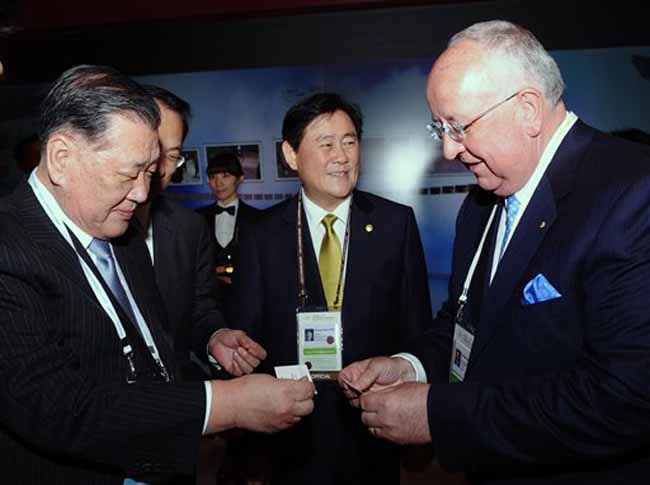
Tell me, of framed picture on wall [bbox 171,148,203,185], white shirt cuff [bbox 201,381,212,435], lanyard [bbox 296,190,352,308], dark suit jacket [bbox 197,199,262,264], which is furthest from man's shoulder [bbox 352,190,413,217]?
framed picture on wall [bbox 171,148,203,185]

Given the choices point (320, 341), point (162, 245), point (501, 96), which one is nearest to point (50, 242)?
point (162, 245)

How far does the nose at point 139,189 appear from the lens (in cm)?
179

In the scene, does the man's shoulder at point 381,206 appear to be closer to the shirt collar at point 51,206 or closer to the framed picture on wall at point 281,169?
the shirt collar at point 51,206

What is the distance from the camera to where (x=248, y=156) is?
5.88 metres

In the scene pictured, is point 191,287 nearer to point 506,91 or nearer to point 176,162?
point 176,162

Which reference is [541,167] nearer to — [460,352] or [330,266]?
[460,352]

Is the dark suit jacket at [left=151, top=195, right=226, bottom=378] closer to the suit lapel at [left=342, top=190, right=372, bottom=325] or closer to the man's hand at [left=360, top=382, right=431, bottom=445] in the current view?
the suit lapel at [left=342, top=190, right=372, bottom=325]

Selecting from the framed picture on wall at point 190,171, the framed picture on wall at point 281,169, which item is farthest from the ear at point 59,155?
the framed picture on wall at point 190,171

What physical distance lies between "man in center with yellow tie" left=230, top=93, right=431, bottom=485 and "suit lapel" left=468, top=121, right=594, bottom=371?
1.19 metres

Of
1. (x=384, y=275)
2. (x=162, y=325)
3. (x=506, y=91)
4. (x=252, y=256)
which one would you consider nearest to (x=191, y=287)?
(x=252, y=256)

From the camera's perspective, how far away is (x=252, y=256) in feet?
9.86

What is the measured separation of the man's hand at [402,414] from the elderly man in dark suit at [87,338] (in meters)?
0.23

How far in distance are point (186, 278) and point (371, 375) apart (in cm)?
92

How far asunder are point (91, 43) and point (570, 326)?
4753 millimetres
